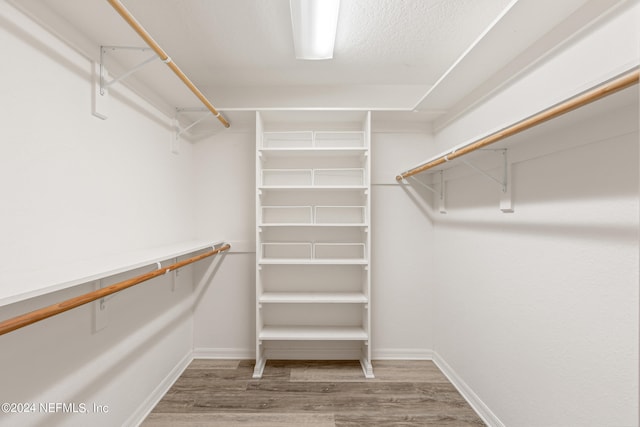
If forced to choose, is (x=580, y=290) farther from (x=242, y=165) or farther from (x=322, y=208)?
(x=242, y=165)

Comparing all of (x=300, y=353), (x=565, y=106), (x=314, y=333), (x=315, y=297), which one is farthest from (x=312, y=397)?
(x=565, y=106)

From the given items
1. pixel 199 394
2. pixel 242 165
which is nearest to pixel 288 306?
pixel 199 394

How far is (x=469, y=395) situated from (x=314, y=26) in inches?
96.4

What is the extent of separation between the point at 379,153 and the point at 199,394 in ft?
7.50

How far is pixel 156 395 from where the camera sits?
1981 mm

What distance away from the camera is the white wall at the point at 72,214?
1.07 metres

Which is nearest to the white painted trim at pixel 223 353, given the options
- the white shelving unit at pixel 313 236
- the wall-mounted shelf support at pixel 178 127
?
the white shelving unit at pixel 313 236

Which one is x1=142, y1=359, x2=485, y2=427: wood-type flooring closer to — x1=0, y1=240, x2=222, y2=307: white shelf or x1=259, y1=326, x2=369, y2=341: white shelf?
x1=259, y1=326, x2=369, y2=341: white shelf

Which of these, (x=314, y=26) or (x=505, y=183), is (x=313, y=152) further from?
(x=505, y=183)

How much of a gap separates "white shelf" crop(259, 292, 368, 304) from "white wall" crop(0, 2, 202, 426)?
776 millimetres

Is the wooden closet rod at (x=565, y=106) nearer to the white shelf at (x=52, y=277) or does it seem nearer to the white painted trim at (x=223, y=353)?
the white shelf at (x=52, y=277)

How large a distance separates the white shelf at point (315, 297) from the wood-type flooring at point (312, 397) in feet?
1.86

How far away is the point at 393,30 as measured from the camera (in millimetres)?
1827

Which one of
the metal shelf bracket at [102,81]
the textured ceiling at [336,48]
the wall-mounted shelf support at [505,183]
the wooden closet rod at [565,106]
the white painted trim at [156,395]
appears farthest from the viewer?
the white painted trim at [156,395]
